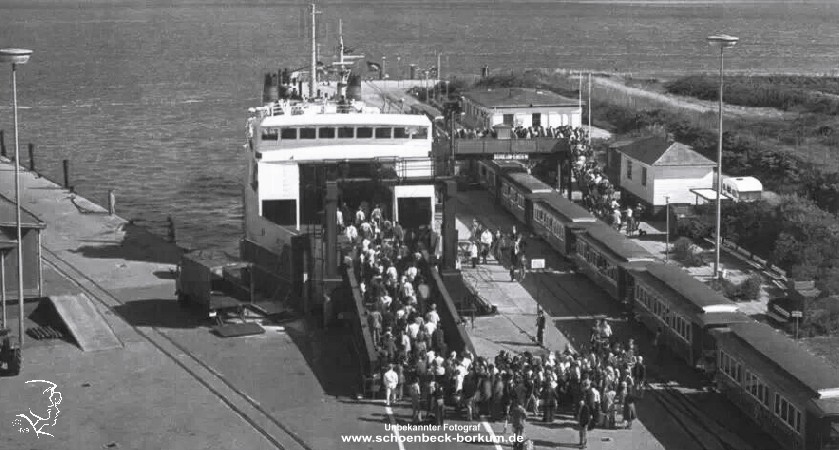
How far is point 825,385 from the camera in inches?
1055

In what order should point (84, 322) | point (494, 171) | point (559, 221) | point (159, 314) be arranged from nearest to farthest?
point (84, 322), point (159, 314), point (559, 221), point (494, 171)

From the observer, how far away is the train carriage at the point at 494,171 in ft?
183

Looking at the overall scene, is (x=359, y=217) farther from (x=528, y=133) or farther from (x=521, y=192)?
(x=528, y=133)

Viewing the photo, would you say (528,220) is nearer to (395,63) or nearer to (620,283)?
(620,283)

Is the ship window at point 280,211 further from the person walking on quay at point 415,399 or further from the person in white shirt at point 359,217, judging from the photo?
the person walking on quay at point 415,399

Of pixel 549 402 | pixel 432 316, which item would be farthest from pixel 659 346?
pixel 549 402

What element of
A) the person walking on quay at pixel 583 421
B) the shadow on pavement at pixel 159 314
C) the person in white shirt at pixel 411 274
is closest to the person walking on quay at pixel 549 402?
the person walking on quay at pixel 583 421

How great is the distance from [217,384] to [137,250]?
16.8 m

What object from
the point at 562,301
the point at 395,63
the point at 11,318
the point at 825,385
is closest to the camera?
the point at 825,385

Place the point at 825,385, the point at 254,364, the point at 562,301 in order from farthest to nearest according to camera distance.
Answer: the point at 562,301
the point at 254,364
the point at 825,385

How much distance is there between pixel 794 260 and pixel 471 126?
101ft

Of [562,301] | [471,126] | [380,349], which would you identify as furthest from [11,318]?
[471,126]

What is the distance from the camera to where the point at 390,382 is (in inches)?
1192

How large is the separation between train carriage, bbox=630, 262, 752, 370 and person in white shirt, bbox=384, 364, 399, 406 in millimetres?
7346
